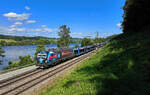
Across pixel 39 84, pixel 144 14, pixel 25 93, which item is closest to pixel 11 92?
pixel 25 93

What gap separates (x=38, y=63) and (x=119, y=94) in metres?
18.2

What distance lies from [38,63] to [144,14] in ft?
75.1

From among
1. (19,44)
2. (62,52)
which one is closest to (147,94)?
(62,52)

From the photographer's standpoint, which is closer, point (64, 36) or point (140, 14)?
point (140, 14)

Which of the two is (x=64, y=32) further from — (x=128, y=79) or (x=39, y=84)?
(x=128, y=79)

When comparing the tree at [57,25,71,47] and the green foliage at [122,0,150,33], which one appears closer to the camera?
the green foliage at [122,0,150,33]

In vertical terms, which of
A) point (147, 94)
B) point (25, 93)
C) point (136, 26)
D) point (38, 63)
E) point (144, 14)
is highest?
point (144, 14)

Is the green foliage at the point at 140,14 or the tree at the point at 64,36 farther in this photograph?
the tree at the point at 64,36

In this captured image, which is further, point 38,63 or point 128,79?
point 38,63

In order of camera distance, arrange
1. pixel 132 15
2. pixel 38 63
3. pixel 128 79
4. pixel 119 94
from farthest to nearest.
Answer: pixel 132 15 < pixel 38 63 < pixel 128 79 < pixel 119 94

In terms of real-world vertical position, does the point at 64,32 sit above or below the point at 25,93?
above

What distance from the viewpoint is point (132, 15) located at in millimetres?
25438

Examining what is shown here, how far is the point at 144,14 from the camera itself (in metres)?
22.8

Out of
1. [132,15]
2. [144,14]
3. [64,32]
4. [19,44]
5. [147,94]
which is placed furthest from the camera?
[19,44]
